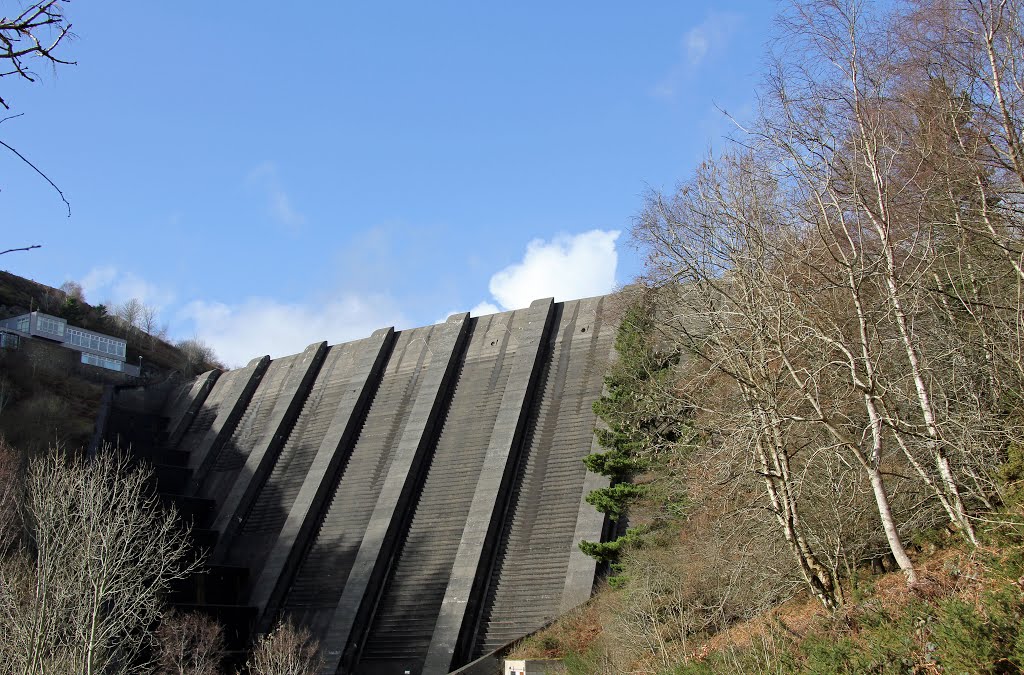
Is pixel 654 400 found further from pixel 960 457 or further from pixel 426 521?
pixel 426 521

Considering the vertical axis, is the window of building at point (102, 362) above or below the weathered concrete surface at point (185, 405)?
above

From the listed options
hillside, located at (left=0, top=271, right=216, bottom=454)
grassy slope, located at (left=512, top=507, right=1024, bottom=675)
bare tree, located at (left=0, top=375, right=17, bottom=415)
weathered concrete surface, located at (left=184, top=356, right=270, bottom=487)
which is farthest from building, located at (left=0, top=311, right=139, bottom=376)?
grassy slope, located at (left=512, top=507, right=1024, bottom=675)

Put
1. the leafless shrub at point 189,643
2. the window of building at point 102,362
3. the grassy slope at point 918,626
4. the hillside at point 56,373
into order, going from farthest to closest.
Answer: the window of building at point 102,362 → the hillside at point 56,373 → the leafless shrub at point 189,643 → the grassy slope at point 918,626

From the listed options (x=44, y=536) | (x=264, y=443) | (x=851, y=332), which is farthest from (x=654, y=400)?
Result: (x=264, y=443)

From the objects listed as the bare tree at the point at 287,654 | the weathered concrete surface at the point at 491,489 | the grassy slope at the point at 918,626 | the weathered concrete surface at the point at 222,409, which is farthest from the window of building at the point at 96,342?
the grassy slope at the point at 918,626

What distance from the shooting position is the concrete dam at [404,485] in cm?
2072

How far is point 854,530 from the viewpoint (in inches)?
393

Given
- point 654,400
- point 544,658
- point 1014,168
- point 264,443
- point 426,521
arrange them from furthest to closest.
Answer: point 264,443
point 426,521
point 544,658
point 654,400
point 1014,168

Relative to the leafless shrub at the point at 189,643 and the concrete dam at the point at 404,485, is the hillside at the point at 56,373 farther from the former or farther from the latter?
the leafless shrub at the point at 189,643

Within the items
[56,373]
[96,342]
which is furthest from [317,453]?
[96,342]

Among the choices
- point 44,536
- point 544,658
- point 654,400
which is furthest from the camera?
point 544,658

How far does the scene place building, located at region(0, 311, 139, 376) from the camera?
47.0 meters

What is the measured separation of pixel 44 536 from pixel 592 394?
15.9 m

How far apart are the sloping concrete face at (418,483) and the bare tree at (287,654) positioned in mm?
659
